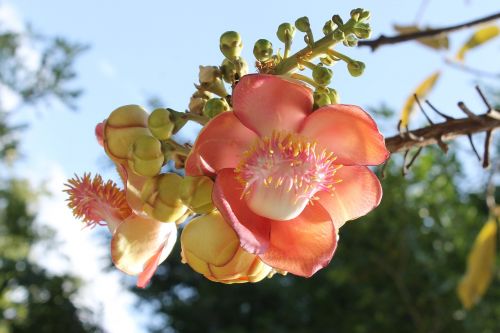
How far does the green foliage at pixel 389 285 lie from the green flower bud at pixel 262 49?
560 centimetres

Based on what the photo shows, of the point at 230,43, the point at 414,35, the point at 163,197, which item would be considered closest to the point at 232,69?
the point at 230,43

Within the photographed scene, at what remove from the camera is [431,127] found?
2.30 feet

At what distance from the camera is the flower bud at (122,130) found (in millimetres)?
601

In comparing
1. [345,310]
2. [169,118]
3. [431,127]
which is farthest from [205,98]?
[345,310]

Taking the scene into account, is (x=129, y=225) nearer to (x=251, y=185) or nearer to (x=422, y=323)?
(x=251, y=185)

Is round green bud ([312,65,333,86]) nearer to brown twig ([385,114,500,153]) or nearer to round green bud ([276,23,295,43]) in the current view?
round green bud ([276,23,295,43])

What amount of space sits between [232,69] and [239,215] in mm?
125

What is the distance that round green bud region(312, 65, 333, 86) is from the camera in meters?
→ 0.56

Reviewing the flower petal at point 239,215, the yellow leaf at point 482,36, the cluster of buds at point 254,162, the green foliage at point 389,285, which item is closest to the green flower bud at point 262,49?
the cluster of buds at point 254,162

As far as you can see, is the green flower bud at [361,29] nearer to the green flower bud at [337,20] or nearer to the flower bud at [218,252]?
the green flower bud at [337,20]

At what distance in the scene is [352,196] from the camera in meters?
0.61

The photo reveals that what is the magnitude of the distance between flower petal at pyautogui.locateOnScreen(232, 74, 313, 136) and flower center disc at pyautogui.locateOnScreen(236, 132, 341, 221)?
19 millimetres

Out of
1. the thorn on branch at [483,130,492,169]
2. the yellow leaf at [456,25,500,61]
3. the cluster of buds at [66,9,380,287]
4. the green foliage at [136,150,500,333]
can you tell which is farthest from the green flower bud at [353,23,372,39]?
the green foliage at [136,150,500,333]

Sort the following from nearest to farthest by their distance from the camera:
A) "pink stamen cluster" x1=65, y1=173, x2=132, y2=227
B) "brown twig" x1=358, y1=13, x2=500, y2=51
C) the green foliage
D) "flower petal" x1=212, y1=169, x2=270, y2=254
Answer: "flower petal" x1=212, y1=169, x2=270, y2=254, "pink stamen cluster" x1=65, y1=173, x2=132, y2=227, "brown twig" x1=358, y1=13, x2=500, y2=51, the green foliage
